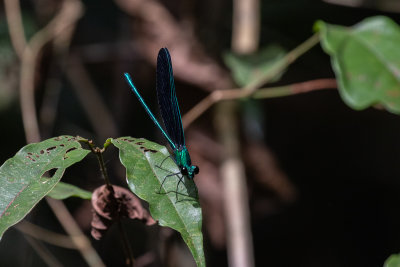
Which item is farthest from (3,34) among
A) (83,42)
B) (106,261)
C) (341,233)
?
(341,233)

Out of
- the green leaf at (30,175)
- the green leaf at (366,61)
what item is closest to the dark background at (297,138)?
the green leaf at (366,61)

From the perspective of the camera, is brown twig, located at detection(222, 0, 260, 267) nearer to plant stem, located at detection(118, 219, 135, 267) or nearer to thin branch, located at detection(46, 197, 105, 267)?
thin branch, located at detection(46, 197, 105, 267)

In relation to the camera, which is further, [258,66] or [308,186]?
[308,186]

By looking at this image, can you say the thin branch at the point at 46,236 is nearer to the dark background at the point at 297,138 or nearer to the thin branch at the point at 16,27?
the dark background at the point at 297,138

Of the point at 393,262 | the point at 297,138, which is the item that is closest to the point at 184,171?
the point at 393,262

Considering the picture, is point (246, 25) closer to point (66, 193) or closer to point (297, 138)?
point (297, 138)

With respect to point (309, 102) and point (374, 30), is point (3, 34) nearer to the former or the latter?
point (309, 102)

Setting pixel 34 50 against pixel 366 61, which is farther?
pixel 34 50
